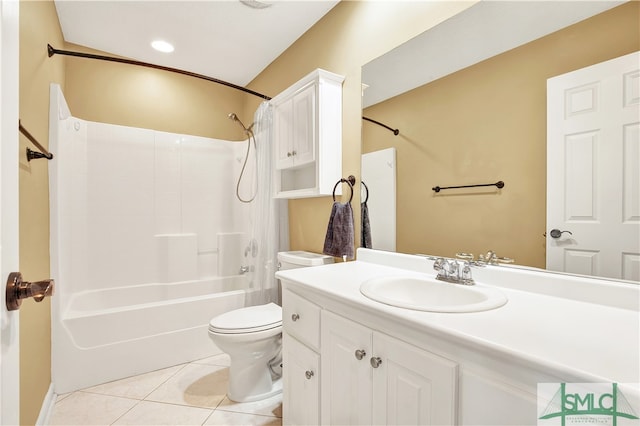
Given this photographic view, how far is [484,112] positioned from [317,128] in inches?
37.7

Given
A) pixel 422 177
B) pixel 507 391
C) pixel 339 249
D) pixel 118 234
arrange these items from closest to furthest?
1. pixel 507 391
2. pixel 422 177
3. pixel 339 249
4. pixel 118 234

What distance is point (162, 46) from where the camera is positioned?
96.8 inches

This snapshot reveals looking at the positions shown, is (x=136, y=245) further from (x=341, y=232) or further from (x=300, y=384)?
(x=300, y=384)

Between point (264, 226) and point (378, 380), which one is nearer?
point (378, 380)

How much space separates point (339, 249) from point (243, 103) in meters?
2.38

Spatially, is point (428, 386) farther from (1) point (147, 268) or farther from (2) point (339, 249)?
(1) point (147, 268)

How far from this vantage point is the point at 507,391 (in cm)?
64

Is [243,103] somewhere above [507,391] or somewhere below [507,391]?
above

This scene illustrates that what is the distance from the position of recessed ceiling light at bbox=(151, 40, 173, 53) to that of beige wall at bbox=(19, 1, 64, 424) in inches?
26.4

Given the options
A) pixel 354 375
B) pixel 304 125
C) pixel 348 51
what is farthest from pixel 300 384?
pixel 348 51

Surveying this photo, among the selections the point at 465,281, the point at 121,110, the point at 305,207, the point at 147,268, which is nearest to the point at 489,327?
the point at 465,281

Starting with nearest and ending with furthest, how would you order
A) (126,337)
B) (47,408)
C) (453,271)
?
(453,271) → (47,408) → (126,337)

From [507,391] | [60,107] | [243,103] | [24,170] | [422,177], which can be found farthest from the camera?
[243,103]

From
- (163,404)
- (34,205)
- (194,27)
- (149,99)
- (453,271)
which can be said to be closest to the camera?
(453,271)
